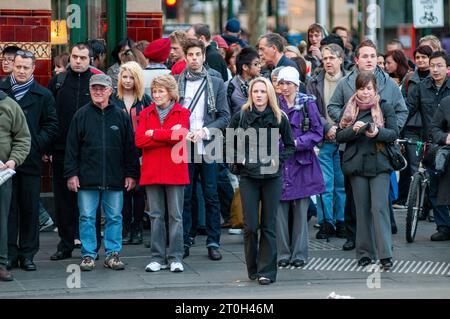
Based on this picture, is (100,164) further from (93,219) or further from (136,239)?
(136,239)

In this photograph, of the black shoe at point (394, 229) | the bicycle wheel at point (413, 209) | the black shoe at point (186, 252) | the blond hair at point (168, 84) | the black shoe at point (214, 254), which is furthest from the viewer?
the black shoe at point (394, 229)

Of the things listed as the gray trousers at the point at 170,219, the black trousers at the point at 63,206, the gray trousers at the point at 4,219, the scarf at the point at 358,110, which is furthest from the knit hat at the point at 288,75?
the gray trousers at the point at 4,219

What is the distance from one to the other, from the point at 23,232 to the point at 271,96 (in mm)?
2816

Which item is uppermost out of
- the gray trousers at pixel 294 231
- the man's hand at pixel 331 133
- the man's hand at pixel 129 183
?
the man's hand at pixel 331 133

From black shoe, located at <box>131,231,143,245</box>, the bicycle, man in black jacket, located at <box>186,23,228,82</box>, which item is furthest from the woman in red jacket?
the bicycle

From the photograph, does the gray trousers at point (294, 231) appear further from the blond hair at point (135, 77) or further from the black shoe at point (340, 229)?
the blond hair at point (135, 77)

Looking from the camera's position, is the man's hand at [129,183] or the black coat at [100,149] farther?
the man's hand at [129,183]

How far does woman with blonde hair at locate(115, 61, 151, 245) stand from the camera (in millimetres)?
12828

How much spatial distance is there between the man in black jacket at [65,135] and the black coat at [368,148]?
2.69m

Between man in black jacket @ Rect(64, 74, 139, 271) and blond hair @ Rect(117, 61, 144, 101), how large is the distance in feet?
2.46

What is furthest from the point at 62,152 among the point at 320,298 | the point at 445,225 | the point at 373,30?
the point at 373,30

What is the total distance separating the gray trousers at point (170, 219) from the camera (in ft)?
38.8

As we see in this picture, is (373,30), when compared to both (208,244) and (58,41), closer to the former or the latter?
(58,41)

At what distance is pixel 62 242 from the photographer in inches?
498
